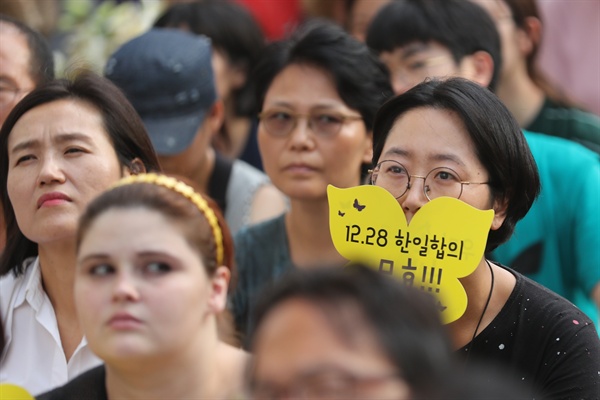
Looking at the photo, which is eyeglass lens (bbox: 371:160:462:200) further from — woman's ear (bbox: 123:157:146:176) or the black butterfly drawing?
woman's ear (bbox: 123:157:146:176)

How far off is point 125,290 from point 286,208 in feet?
7.53

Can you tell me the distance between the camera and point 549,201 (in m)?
3.94

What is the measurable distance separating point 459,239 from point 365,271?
963 millimetres

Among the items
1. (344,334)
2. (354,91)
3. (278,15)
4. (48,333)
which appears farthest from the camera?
(278,15)

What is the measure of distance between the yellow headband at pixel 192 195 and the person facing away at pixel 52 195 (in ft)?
2.06

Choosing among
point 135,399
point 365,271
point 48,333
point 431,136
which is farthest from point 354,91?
point 365,271

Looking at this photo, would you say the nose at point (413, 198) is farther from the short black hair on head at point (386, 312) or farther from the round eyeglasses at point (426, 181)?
the short black hair on head at point (386, 312)

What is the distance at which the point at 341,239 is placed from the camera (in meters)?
3.03

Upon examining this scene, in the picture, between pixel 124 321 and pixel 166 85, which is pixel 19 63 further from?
pixel 124 321

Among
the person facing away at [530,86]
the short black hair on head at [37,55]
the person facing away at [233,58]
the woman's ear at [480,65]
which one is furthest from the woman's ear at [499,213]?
the person facing away at [233,58]

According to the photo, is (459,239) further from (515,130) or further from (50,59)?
(50,59)

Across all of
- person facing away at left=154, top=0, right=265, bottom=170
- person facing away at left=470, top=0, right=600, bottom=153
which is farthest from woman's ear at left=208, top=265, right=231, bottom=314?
person facing away at left=154, top=0, right=265, bottom=170

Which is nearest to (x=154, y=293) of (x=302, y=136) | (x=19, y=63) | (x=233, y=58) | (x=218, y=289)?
(x=218, y=289)

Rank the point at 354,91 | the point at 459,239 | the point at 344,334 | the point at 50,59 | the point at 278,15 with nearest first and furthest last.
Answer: the point at 344,334, the point at 459,239, the point at 354,91, the point at 50,59, the point at 278,15
